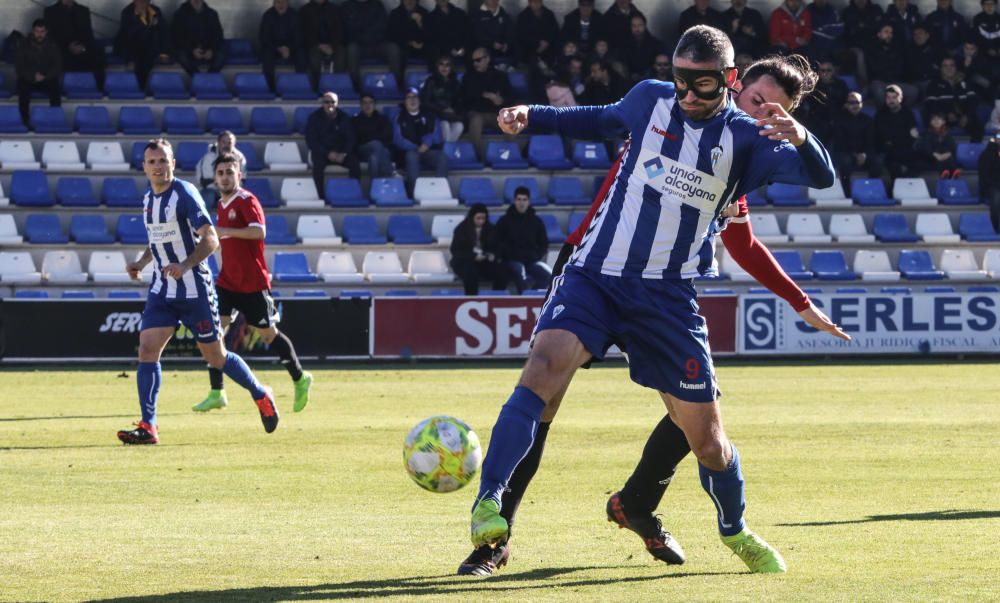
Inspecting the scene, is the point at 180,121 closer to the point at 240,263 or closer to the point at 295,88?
the point at 295,88

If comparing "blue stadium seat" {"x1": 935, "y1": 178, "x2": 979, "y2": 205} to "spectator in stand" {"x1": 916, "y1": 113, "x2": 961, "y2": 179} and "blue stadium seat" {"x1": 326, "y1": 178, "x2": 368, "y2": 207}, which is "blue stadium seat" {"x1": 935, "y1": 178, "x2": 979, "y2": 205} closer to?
"spectator in stand" {"x1": 916, "y1": 113, "x2": 961, "y2": 179}

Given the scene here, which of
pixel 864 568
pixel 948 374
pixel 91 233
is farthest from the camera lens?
pixel 91 233

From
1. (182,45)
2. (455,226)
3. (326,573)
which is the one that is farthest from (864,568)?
(182,45)

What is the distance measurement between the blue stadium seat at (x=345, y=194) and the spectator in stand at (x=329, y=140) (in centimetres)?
14

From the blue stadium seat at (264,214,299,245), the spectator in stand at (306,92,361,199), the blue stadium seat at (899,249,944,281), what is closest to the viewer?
the blue stadium seat at (264,214,299,245)

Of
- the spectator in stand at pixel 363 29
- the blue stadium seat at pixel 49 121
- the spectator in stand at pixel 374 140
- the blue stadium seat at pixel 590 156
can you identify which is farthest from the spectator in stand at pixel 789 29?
the blue stadium seat at pixel 49 121

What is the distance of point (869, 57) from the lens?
27.2 meters

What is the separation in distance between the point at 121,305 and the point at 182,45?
265 inches

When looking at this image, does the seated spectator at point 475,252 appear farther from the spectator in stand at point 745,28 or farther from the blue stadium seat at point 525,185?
the spectator in stand at point 745,28

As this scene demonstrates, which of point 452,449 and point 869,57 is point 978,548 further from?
point 869,57

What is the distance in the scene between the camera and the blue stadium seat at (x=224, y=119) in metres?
24.8

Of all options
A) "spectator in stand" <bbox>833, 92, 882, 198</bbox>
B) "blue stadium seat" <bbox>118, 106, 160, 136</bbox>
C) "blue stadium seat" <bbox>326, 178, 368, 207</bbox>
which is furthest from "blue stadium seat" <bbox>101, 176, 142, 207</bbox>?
"spectator in stand" <bbox>833, 92, 882, 198</bbox>

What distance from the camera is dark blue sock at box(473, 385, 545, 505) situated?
18.7 ft

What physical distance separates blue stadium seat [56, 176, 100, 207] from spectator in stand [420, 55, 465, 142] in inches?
213
